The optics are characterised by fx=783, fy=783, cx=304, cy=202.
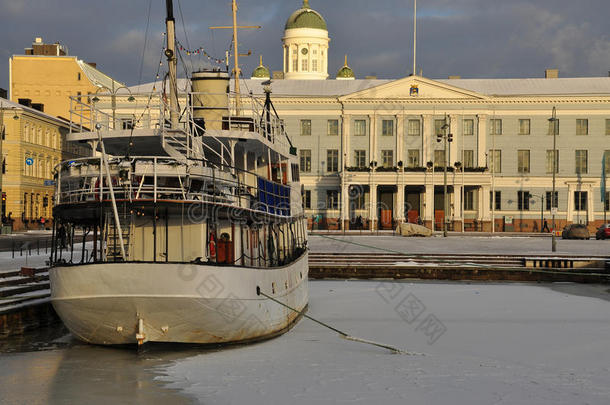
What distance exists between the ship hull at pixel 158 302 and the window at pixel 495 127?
6681cm

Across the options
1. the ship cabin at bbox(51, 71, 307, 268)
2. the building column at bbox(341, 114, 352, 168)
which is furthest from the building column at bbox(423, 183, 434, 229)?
the ship cabin at bbox(51, 71, 307, 268)

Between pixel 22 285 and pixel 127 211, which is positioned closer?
pixel 127 211

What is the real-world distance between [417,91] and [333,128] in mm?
9769

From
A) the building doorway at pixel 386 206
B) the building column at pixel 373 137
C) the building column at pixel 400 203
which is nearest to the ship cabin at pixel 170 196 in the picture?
the building column at pixel 400 203

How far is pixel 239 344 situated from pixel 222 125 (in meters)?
6.86

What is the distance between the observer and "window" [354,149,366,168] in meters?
84.4

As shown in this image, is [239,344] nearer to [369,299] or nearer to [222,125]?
[222,125]

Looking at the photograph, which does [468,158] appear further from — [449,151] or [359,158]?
[359,158]

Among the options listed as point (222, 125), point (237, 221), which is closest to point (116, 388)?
point (237, 221)

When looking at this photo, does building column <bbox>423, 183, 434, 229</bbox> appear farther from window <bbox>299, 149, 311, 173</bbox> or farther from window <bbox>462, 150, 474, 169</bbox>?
window <bbox>299, 149, 311, 173</bbox>

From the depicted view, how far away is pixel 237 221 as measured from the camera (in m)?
20.6

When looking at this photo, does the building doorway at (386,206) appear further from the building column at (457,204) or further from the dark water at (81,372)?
the dark water at (81,372)

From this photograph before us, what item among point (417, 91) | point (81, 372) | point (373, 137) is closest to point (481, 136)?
point (417, 91)

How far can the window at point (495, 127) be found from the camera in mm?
82500
